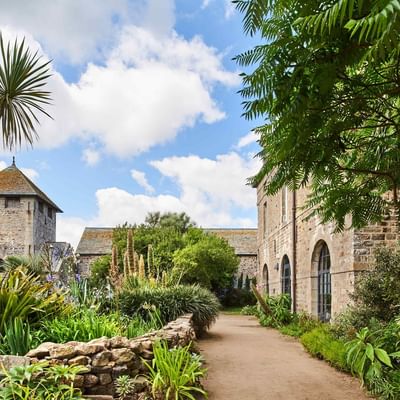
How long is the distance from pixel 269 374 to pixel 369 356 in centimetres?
207

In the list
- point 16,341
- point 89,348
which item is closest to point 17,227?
point 16,341

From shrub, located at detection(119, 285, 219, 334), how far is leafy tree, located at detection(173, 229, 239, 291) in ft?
42.4

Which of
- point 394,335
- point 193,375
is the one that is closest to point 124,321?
point 193,375

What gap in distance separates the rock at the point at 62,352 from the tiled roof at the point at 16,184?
28198 millimetres

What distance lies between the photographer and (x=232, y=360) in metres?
8.81

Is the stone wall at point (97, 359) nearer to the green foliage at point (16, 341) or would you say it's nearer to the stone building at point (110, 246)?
the green foliage at point (16, 341)

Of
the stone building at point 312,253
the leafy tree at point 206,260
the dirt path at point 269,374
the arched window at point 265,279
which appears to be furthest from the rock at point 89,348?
the leafy tree at point 206,260

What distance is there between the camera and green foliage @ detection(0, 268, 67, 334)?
588 centimetres

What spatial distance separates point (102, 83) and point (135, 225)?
22716 mm

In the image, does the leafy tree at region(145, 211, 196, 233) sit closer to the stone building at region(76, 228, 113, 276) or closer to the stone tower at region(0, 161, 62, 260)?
the stone building at region(76, 228, 113, 276)

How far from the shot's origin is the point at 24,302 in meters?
6.07

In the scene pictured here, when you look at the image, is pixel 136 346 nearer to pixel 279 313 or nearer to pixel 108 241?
pixel 279 313

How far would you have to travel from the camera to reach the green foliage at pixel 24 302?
5.88m

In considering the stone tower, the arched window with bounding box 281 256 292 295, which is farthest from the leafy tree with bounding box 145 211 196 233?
the arched window with bounding box 281 256 292 295
